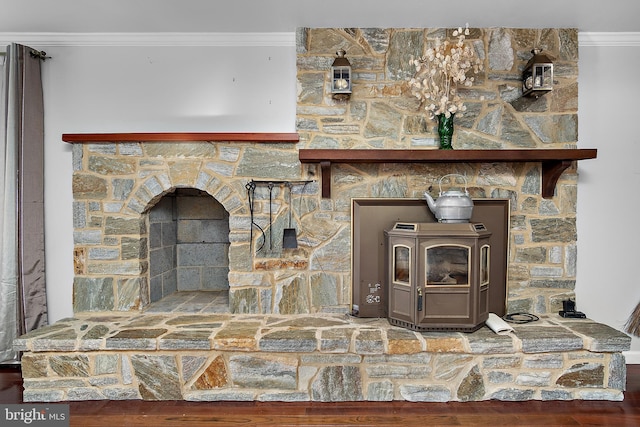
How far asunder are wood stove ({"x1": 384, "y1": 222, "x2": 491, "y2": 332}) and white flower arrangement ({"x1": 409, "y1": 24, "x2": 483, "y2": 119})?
2.67 feet

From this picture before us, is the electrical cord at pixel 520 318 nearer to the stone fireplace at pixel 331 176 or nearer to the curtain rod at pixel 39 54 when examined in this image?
the stone fireplace at pixel 331 176

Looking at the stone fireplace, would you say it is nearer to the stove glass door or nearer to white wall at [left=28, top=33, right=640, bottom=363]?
white wall at [left=28, top=33, right=640, bottom=363]

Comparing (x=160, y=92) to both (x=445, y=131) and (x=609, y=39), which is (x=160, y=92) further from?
(x=609, y=39)

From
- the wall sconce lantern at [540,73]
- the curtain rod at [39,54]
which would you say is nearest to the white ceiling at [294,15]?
the curtain rod at [39,54]

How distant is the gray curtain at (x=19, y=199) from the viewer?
7.72ft

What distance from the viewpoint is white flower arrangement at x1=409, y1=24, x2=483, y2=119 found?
2289mm

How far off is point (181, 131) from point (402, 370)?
2113 mm

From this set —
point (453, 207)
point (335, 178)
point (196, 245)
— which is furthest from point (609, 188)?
point (196, 245)

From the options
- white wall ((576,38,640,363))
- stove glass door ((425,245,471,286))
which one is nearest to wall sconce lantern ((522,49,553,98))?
white wall ((576,38,640,363))

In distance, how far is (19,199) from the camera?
238cm

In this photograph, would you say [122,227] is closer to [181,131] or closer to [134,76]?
[181,131]

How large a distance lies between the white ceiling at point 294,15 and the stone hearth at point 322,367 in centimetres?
197

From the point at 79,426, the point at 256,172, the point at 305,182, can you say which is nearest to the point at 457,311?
the point at 305,182

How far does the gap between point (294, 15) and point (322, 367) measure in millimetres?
2160
